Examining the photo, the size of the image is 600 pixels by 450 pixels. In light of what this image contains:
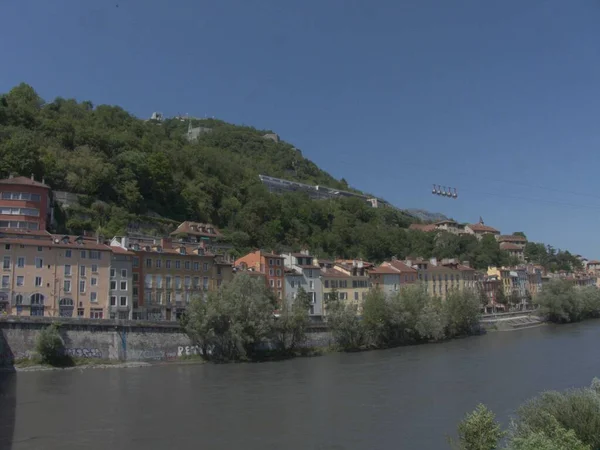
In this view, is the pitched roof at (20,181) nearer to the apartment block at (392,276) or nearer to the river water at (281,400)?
the river water at (281,400)

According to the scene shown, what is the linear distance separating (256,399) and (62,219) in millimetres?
44183

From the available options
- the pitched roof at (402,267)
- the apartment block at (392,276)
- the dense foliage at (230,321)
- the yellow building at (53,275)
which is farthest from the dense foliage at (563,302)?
the yellow building at (53,275)

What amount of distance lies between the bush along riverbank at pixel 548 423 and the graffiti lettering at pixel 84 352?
36830mm

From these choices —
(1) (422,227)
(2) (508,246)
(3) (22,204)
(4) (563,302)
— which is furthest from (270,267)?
(2) (508,246)

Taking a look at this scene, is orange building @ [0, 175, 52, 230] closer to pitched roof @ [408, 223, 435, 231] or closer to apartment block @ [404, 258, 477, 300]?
apartment block @ [404, 258, 477, 300]

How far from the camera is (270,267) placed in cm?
6900

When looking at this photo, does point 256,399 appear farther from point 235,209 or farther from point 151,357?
point 235,209

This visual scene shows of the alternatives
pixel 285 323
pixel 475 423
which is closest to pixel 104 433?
pixel 475 423

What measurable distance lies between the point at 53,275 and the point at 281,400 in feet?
90.1

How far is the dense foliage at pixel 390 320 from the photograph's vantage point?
59.7 meters

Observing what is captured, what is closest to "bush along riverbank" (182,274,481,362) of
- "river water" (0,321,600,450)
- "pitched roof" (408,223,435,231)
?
"river water" (0,321,600,450)

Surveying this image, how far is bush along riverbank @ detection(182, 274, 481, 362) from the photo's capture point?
50.8 meters

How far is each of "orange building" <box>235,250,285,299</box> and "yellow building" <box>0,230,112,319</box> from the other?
748 inches

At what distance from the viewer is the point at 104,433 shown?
26484 millimetres
